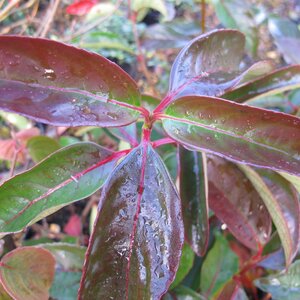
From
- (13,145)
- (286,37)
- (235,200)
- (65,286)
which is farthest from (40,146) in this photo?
(286,37)

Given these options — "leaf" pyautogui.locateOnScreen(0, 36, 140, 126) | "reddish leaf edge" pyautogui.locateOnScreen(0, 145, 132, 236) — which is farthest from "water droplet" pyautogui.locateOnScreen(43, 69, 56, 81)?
"reddish leaf edge" pyautogui.locateOnScreen(0, 145, 132, 236)

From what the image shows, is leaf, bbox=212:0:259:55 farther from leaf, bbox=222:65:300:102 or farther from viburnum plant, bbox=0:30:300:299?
viburnum plant, bbox=0:30:300:299

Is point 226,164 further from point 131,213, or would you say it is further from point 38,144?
point 38,144

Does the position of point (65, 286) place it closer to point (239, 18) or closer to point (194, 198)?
point (194, 198)

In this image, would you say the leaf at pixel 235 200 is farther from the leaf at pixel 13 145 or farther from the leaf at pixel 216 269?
the leaf at pixel 13 145

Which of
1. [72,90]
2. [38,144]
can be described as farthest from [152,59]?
[72,90]

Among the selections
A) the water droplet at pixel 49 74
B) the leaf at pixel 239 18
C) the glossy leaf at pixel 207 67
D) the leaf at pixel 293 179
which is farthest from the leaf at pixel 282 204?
the leaf at pixel 239 18
